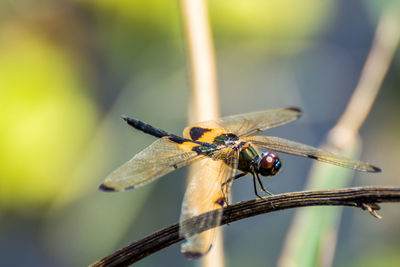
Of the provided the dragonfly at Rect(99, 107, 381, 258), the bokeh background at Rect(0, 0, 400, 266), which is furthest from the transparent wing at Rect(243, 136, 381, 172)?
the bokeh background at Rect(0, 0, 400, 266)

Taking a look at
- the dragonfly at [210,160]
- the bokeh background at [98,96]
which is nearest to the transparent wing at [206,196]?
the dragonfly at [210,160]

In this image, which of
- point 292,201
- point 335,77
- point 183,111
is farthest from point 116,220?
point 335,77

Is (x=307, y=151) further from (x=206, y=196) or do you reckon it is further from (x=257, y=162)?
(x=206, y=196)

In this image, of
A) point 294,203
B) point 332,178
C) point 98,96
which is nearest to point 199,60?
point 332,178

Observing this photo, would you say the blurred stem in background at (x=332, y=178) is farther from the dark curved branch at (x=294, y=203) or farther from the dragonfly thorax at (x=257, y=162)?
the dark curved branch at (x=294, y=203)

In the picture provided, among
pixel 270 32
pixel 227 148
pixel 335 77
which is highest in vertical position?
pixel 335 77

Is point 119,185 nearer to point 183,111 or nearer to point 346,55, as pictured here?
point 183,111
